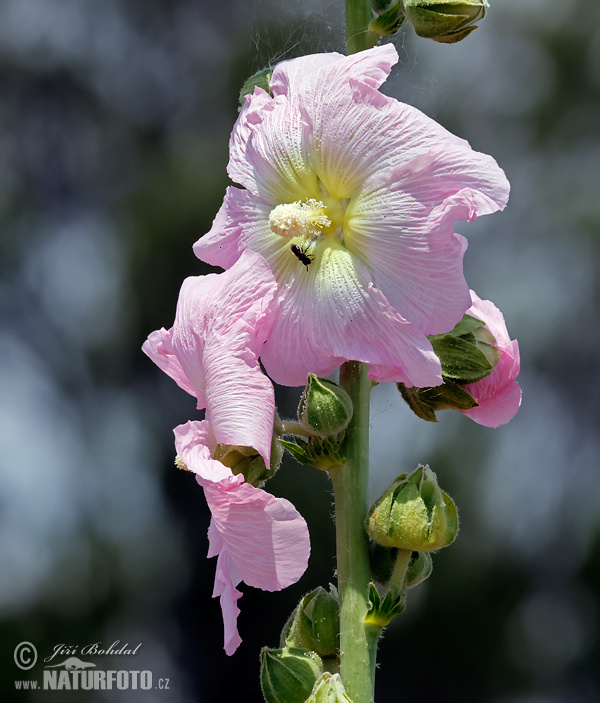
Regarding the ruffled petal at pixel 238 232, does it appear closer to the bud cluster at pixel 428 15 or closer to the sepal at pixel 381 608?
the bud cluster at pixel 428 15

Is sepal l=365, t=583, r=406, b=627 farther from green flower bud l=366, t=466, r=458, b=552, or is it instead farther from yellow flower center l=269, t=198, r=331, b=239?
yellow flower center l=269, t=198, r=331, b=239

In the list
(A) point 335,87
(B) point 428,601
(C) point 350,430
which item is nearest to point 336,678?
(C) point 350,430

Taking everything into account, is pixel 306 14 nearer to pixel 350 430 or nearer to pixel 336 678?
pixel 350 430

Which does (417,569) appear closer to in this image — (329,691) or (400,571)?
(400,571)

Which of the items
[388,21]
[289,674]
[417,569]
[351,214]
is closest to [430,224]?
[351,214]

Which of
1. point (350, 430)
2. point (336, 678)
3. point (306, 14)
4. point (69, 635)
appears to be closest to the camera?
point (336, 678)
